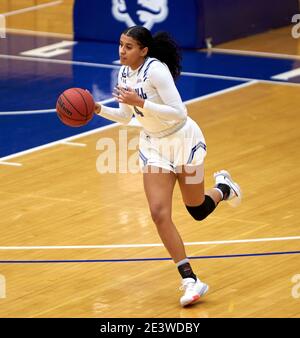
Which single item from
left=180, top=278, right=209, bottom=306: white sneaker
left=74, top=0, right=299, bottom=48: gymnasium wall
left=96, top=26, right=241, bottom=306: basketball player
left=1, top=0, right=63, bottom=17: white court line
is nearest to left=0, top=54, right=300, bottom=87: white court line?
left=74, top=0, right=299, bottom=48: gymnasium wall

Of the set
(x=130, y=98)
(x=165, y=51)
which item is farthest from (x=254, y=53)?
(x=130, y=98)

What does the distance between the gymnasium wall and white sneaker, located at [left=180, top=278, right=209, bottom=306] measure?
9125mm

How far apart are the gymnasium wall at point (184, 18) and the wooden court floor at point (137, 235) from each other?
3.88 metres

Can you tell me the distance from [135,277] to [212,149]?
386 centimetres

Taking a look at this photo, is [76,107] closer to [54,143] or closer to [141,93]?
[141,93]

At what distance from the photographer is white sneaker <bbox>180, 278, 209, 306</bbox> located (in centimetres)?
841

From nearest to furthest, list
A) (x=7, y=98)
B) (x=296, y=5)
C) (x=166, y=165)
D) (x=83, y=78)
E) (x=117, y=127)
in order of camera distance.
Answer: (x=166, y=165) → (x=117, y=127) → (x=7, y=98) → (x=83, y=78) → (x=296, y=5)

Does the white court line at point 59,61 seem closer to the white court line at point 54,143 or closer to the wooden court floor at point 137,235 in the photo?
the white court line at point 54,143

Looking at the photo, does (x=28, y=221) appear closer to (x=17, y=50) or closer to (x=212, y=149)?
(x=212, y=149)

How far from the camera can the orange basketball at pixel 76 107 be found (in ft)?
29.1

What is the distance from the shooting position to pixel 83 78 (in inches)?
630

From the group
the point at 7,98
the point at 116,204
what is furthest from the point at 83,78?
the point at 116,204

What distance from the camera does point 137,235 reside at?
10.1 meters

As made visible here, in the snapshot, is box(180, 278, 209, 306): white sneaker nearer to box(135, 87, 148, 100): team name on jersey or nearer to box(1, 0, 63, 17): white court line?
box(135, 87, 148, 100): team name on jersey
